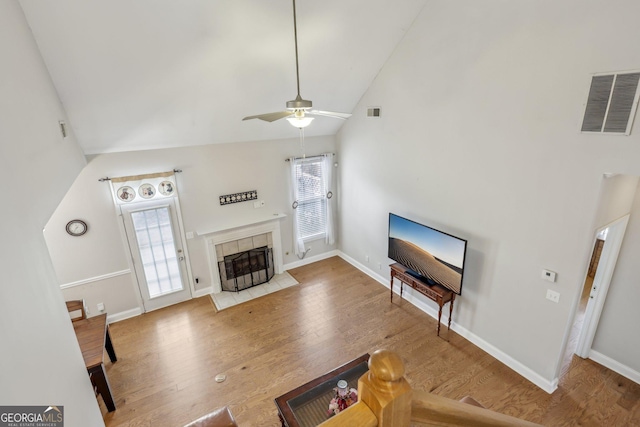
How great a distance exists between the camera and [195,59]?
3.54 metres

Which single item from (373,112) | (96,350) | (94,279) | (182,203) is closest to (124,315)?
(94,279)

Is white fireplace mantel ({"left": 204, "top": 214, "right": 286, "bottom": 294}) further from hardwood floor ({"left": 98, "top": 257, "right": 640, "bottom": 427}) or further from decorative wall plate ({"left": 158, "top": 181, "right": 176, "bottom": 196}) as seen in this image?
decorative wall plate ({"left": 158, "top": 181, "right": 176, "bottom": 196})

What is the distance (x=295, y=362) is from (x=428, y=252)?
2.38 meters

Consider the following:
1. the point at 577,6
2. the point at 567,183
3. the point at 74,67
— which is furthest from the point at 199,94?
the point at 567,183

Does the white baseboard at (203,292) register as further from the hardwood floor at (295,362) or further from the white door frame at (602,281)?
the white door frame at (602,281)

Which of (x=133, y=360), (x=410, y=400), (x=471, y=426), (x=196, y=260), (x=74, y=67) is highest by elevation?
(x=74, y=67)

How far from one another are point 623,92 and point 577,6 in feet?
2.85

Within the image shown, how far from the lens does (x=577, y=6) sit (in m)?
2.81

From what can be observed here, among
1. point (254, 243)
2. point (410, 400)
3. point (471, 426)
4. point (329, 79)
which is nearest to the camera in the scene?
point (410, 400)

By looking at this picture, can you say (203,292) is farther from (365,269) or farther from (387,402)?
(387,402)

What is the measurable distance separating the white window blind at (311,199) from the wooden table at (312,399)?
11.6ft

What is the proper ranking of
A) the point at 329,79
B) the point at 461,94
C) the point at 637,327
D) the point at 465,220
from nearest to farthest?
the point at 637,327 < the point at 461,94 < the point at 465,220 < the point at 329,79

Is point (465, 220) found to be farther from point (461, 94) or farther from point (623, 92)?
point (623, 92)

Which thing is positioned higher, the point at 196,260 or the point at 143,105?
the point at 143,105
